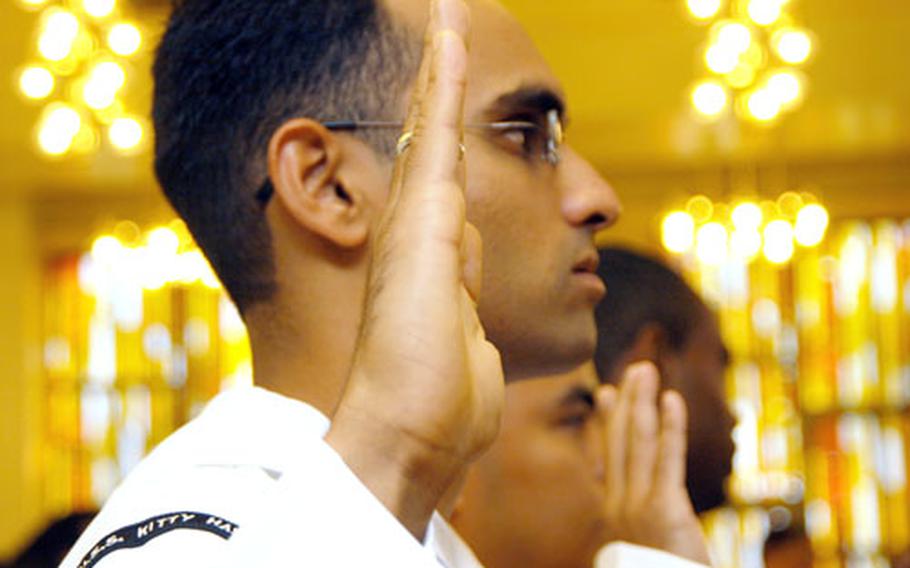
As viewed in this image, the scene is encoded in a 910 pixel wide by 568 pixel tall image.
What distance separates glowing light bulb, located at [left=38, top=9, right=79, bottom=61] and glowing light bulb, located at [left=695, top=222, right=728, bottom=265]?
267 inches

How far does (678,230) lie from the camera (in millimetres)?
14086

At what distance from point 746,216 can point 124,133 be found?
596cm

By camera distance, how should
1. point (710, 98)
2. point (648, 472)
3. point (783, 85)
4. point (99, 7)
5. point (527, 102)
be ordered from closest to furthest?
point (527, 102)
point (648, 472)
point (99, 7)
point (783, 85)
point (710, 98)

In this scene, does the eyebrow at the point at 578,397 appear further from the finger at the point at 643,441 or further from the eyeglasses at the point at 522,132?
the eyeglasses at the point at 522,132

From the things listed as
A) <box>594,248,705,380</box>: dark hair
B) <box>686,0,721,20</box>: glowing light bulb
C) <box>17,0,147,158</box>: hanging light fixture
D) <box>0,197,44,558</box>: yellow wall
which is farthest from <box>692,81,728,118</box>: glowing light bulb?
<box>0,197,44,558</box>: yellow wall

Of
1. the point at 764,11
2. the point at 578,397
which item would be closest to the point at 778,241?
the point at 764,11

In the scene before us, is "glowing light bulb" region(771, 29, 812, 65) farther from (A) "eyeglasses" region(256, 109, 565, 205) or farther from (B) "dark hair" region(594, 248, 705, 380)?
(A) "eyeglasses" region(256, 109, 565, 205)

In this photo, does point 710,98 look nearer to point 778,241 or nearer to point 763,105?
point 763,105

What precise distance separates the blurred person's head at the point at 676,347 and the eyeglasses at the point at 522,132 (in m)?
1.86

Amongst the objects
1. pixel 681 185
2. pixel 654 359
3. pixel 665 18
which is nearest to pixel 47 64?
pixel 654 359

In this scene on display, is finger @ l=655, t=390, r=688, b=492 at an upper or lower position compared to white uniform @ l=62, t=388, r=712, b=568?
upper

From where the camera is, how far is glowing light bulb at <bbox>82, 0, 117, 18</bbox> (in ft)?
24.6

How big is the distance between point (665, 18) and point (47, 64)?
581cm

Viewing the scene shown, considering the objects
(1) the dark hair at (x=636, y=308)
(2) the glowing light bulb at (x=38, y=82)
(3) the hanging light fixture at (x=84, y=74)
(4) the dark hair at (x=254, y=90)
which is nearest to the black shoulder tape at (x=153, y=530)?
(4) the dark hair at (x=254, y=90)
